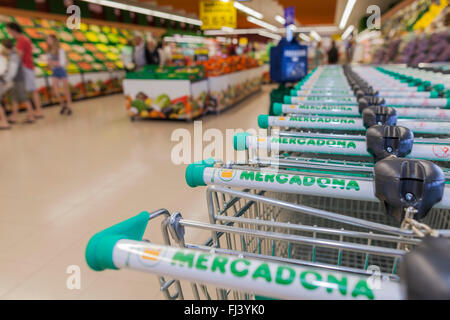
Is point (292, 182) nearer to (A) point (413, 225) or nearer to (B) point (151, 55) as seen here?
(A) point (413, 225)

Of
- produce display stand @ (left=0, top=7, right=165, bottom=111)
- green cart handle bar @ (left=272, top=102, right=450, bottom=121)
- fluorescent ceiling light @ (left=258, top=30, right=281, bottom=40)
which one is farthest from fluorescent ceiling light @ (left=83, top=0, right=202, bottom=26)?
fluorescent ceiling light @ (left=258, top=30, right=281, bottom=40)

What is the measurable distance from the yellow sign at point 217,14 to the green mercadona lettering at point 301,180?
37.1ft

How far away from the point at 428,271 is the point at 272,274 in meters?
0.23

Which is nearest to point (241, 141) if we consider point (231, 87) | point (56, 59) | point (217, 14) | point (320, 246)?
point (320, 246)

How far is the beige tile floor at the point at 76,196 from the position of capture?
6.59 feet

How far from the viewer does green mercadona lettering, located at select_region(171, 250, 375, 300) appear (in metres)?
0.54

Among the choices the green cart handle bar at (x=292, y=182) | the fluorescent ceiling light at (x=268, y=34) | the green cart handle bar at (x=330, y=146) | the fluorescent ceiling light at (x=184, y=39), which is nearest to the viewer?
the green cart handle bar at (x=292, y=182)

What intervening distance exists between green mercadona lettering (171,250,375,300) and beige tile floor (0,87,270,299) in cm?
142

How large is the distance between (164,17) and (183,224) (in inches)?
633

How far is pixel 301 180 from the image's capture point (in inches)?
37.1

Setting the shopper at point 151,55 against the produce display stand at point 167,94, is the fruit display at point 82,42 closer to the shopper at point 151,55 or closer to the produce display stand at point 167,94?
the shopper at point 151,55

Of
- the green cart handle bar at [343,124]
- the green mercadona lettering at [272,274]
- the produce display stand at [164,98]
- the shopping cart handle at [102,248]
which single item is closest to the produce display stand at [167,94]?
the produce display stand at [164,98]

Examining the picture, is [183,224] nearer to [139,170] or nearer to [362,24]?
[139,170]
